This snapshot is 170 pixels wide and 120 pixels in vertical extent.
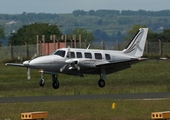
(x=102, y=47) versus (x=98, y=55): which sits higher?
(x=98, y=55)

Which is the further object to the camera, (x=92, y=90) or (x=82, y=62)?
(x=82, y=62)

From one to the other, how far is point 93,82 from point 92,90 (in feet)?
25.6

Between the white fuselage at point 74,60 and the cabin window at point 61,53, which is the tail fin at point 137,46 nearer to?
the white fuselage at point 74,60

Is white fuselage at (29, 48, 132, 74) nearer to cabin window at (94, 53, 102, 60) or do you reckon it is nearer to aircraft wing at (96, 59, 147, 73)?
cabin window at (94, 53, 102, 60)

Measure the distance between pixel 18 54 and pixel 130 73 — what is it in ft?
63.6

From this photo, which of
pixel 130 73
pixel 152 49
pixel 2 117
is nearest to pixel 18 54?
pixel 152 49

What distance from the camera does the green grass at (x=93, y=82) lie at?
42.5 meters

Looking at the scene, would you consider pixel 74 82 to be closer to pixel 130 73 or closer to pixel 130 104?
pixel 130 73

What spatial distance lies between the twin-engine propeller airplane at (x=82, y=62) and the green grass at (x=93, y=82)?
1023 millimetres

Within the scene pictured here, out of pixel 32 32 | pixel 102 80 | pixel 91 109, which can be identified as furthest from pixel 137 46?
pixel 32 32

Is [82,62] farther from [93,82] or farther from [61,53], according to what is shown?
[93,82]

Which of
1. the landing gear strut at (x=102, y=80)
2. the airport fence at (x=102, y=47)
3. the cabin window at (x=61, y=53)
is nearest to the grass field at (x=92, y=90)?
the landing gear strut at (x=102, y=80)

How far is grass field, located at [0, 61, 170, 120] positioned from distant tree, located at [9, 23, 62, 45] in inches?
2636

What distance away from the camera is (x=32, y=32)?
146000 millimetres
